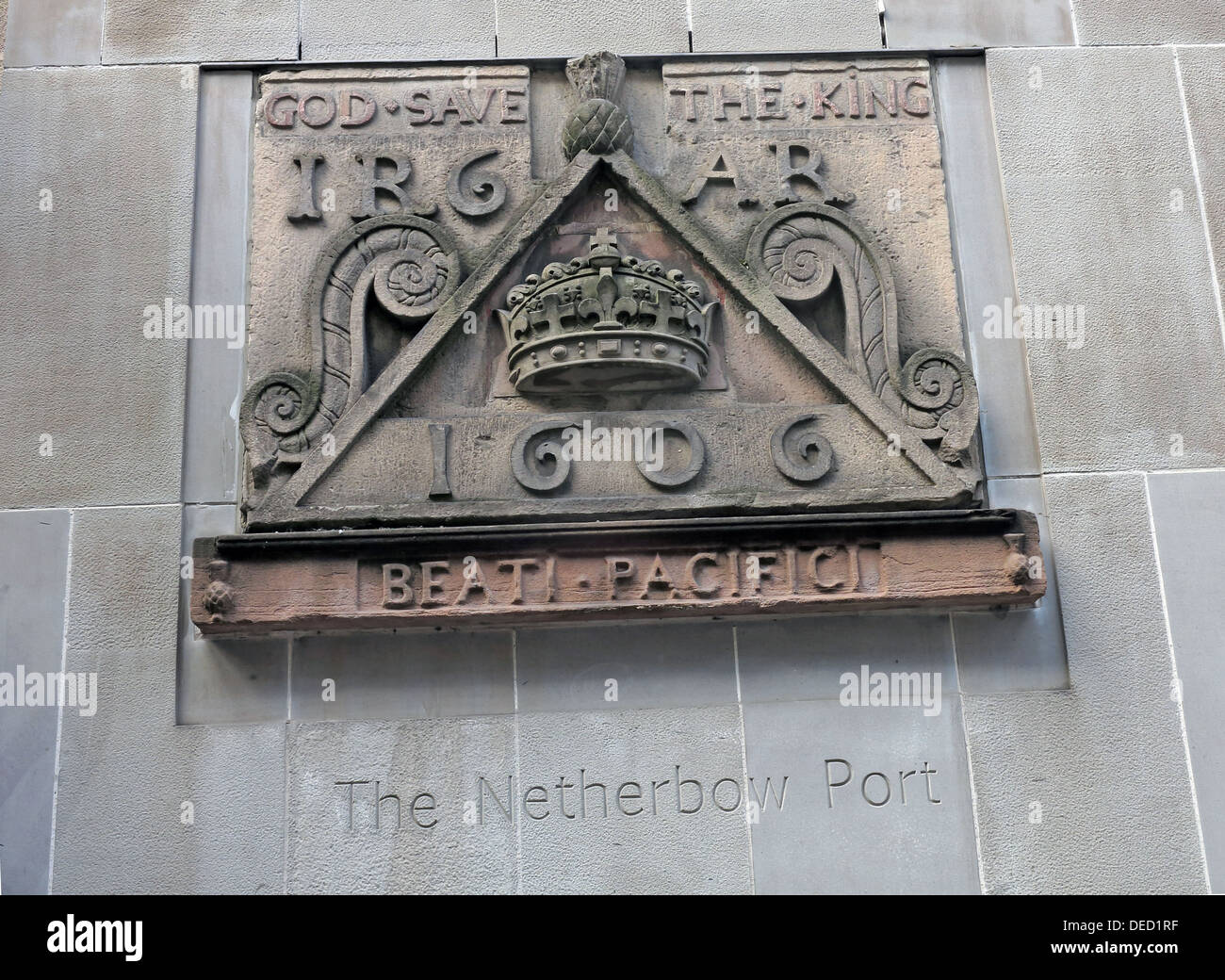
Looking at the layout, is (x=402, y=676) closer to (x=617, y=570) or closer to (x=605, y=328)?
(x=617, y=570)

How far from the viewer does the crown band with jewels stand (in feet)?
21.4

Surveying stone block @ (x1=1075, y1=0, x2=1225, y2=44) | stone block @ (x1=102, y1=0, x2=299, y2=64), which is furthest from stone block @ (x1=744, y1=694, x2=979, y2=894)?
stone block @ (x1=102, y1=0, x2=299, y2=64)

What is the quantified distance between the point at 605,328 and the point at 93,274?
2675 mm

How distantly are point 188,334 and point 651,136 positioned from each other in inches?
104

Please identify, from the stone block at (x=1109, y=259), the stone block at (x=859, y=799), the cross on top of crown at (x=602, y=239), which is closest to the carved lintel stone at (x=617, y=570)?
the stone block at (x=859, y=799)

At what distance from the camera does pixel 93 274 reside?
6.99 m

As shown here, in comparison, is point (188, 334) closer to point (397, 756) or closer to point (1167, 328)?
point (397, 756)

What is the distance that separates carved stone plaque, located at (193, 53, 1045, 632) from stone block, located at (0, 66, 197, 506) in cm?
47

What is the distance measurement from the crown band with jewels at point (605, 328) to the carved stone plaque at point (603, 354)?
1 cm

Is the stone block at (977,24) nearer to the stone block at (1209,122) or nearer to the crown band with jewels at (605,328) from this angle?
the stone block at (1209,122)

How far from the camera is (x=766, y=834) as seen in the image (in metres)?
6.17
